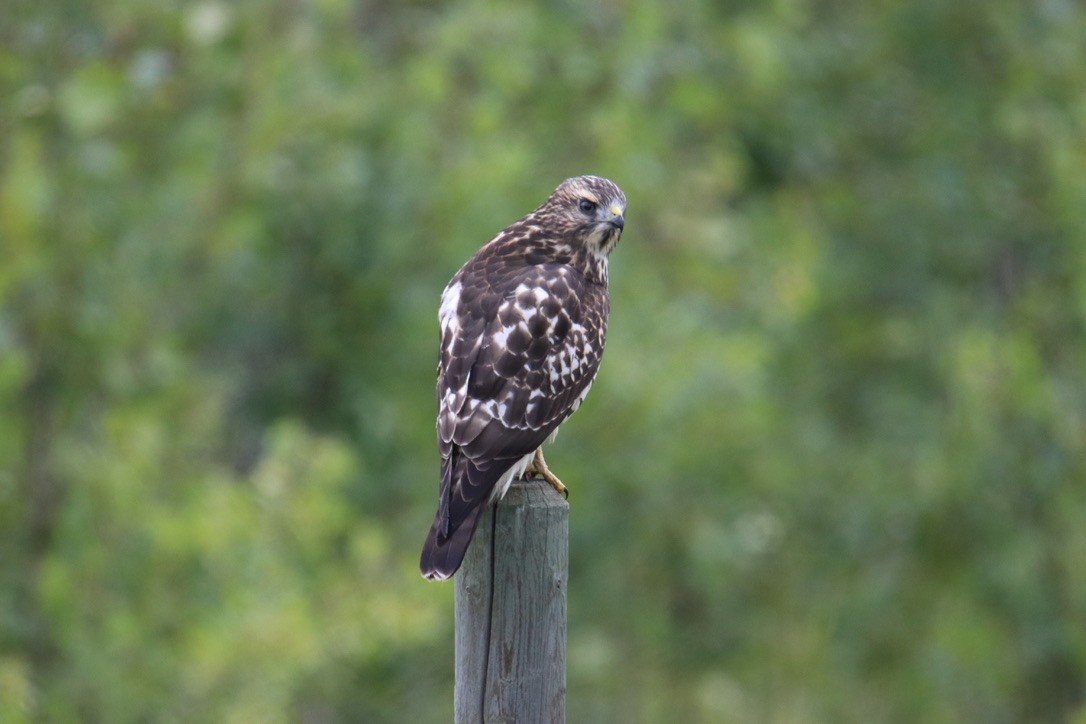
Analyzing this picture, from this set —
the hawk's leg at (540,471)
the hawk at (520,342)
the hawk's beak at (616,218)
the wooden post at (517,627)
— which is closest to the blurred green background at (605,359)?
the hawk's leg at (540,471)

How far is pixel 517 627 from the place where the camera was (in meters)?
3.49

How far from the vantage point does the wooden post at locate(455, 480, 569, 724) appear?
137 inches

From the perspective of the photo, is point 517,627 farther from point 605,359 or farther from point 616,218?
point 605,359

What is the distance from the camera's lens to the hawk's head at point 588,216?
512 cm

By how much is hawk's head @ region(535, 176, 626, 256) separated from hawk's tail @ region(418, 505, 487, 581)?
1.59 meters

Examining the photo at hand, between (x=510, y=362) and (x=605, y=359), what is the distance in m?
4.77

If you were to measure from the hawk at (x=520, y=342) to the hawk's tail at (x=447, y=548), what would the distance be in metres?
0.06

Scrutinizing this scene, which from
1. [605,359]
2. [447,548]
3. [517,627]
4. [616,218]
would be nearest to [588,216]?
[616,218]

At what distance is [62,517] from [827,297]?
9.67 meters

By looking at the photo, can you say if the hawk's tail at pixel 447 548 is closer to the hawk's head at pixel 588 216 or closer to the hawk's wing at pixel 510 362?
the hawk's wing at pixel 510 362

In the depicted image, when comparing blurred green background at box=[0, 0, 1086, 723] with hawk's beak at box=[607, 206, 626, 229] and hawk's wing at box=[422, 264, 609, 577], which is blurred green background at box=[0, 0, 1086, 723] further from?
hawk's beak at box=[607, 206, 626, 229]

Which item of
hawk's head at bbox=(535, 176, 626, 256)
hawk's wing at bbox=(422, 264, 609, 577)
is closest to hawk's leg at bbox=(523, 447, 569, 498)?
hawk's wing at bbox=(422, 264, 609, 577)

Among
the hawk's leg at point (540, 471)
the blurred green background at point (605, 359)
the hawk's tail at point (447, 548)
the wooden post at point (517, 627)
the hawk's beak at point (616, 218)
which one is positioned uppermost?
the blurred green background at point (605, 359)

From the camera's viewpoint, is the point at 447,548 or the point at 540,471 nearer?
the point at 447,548
